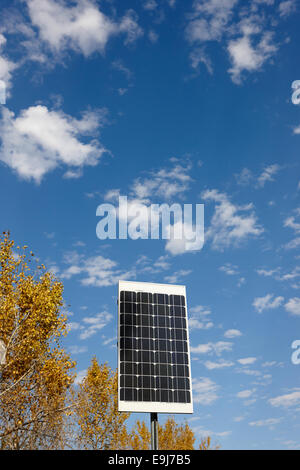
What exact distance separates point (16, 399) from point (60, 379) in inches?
119

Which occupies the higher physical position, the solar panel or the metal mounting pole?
the solar panel

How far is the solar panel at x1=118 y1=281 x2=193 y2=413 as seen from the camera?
56.1 ft

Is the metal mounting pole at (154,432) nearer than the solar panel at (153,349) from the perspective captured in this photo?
Yes

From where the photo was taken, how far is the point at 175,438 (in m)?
36.8

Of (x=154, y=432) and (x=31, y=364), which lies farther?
(x=31, y=364)

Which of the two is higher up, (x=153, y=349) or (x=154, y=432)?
(x=153, y=349)

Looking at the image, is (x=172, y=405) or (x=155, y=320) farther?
(x=155, y=320)

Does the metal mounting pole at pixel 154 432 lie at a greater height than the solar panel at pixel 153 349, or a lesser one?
lesser

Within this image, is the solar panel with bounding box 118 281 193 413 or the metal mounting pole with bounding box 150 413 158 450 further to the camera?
the solar panel with bounding box 118 281 193 413

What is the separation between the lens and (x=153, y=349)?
18.1 metres

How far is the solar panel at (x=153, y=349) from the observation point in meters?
17.1
